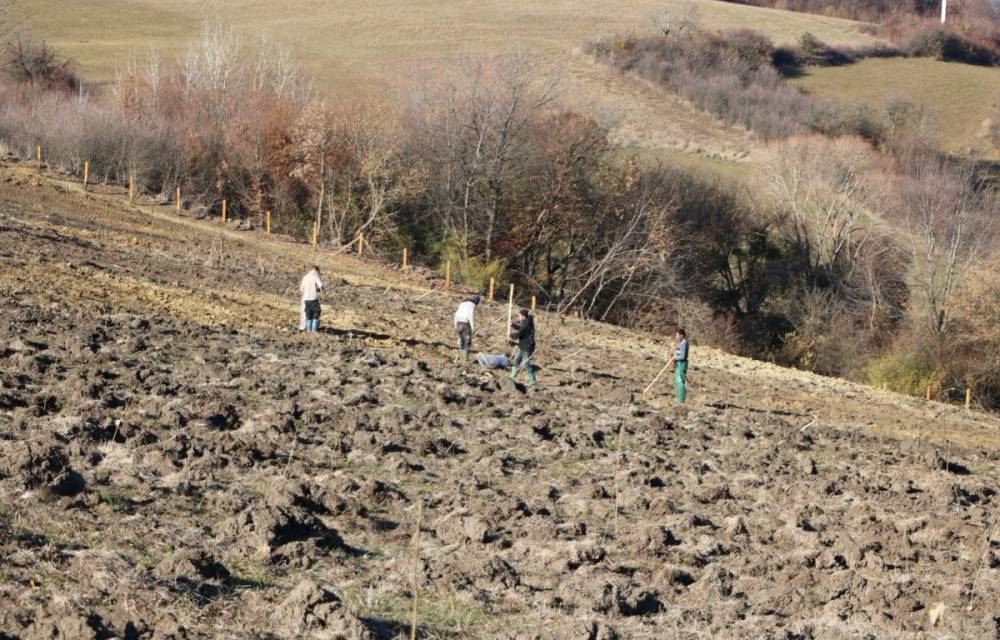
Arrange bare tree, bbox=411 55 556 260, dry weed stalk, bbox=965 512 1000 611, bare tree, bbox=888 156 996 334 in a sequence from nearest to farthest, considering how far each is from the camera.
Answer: dry weed stalk, bbox=965 512 1000 611 < bare tree, bbox=888 156 996 334 < bare tree, bbox=411 55 556 260

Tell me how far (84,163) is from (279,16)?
51579 millimetres

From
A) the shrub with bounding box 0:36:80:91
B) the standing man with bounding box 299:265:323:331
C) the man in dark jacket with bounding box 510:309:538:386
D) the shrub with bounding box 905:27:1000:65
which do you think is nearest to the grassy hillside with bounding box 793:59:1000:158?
the shrub with bounding box 905:27:1000:65

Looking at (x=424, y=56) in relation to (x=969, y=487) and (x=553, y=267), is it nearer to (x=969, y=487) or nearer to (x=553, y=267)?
(x=553, y=267)

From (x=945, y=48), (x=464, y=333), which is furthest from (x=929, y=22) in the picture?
(x=464, y=333)

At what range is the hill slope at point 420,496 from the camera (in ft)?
28.5

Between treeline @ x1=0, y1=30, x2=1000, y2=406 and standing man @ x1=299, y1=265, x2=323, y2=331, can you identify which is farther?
treeline @ x1=0, y1=30, x2=1000, y2=406

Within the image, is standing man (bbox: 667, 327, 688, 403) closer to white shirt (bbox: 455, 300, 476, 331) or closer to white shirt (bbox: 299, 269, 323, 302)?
white shirt (bbox: 455, 300, 476, 331)

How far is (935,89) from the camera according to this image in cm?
9512

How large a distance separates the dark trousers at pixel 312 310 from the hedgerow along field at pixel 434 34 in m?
44.9

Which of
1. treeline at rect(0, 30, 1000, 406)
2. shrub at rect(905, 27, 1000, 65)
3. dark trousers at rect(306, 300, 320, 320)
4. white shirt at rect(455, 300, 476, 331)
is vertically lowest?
treeline at rect(0, 30, 1000, 406)

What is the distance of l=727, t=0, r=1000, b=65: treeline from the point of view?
105000mm

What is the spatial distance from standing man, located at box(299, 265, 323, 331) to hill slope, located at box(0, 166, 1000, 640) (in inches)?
16.9

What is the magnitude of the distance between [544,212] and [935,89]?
57065mm

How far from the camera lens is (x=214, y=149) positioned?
54.3 m
